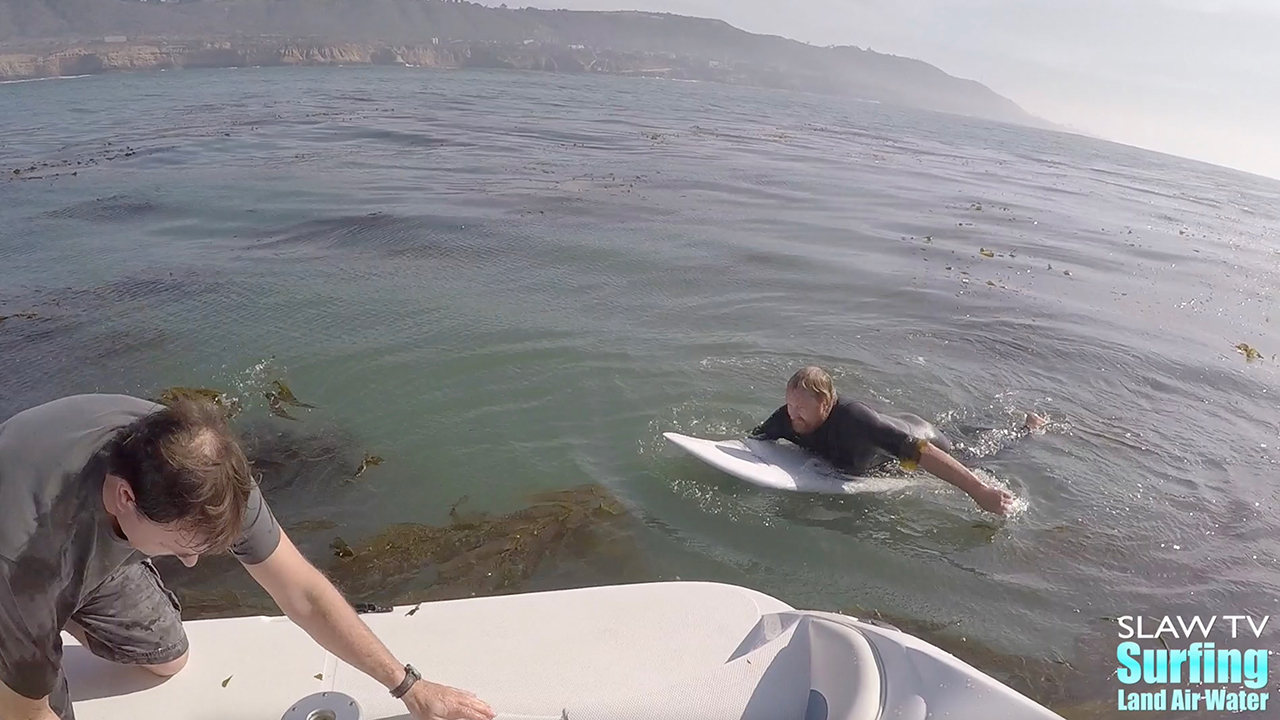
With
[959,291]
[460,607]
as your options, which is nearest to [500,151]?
[959,291]

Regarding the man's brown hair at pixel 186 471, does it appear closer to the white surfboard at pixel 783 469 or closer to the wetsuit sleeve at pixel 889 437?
the white surfboard at pixel 783 469

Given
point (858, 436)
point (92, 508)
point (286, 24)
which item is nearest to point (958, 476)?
point (858, 436)

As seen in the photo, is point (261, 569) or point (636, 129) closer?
point (261, 569)

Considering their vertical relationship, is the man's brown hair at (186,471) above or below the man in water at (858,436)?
above

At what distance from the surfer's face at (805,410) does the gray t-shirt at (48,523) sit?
196 inches

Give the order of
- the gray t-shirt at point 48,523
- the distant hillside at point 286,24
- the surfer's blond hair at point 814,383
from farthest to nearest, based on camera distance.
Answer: the distant hillside at point 286,24 → the surfer's blond hair at point 814,383 → the gray t-shirt at point 48,523

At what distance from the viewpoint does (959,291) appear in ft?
43.6

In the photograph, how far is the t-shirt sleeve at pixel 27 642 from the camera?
226cm

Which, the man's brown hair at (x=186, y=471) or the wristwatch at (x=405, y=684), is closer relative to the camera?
the man's brown hair at (x=186, y=471)

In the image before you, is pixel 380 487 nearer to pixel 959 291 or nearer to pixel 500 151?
pixel 959 291

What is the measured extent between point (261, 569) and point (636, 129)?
35.1 m

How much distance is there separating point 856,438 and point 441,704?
443 cm

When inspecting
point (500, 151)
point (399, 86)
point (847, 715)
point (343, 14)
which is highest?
point (343, 14)

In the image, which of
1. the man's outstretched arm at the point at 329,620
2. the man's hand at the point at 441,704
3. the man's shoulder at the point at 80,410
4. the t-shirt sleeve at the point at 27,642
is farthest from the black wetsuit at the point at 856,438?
the t-shirt sleeve at the point at 27,642
